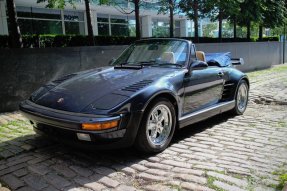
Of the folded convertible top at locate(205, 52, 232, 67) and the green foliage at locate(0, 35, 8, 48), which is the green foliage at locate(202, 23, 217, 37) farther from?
the folded convertible top at locate(205, 52, 232, 67)

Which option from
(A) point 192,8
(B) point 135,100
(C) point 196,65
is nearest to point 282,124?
(C) point 196,65

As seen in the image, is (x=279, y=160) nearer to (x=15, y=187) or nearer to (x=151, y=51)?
(x=151, y=51)

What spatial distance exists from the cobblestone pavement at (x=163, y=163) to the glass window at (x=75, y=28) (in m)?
19.8

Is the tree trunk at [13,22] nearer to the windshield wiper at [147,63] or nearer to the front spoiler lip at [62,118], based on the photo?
the windshield wiper at [147,63]

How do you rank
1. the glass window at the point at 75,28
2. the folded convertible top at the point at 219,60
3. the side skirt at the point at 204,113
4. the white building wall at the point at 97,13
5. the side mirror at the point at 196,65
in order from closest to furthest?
the side skirt at the point at 204,113, the side mirror at the point at 196,65, the folded convertible top at the point at 219,60, the white building wall at the point at 97,13, the glass window at the point at 75,28

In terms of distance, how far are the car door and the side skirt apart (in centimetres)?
7

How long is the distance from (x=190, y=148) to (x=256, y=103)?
159 inches

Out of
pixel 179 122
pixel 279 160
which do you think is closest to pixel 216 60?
pixel 179 122

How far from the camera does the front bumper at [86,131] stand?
344cm

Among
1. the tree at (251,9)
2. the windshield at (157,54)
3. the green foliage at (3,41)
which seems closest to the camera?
the windshield at (157,54)

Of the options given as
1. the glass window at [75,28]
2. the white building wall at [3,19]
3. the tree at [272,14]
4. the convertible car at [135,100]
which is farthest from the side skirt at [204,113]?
the glass window at [75,28]

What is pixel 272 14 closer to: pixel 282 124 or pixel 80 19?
pixel 80 19

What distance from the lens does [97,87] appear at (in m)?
4.02

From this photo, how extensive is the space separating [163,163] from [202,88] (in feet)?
5.57
